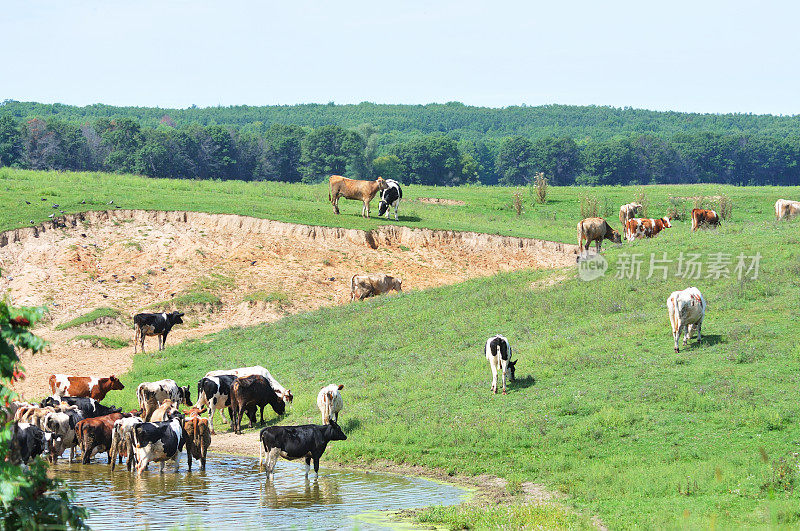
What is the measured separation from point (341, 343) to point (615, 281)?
10.2m

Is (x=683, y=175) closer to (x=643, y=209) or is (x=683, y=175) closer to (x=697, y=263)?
(x=643, y=209)

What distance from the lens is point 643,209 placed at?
183 feet

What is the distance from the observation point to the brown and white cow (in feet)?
147

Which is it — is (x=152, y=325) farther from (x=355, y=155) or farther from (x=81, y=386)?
(x=355, y=155)

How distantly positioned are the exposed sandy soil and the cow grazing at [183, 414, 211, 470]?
1658 centimetres

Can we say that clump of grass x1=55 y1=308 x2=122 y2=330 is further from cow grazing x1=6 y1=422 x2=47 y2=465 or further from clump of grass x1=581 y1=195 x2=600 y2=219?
clump of grass x1=581 y1=195 x2=600 y2=219

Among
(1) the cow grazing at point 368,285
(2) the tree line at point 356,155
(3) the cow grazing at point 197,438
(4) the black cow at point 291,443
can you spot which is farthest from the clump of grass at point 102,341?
(2) the tree line at point 356,155

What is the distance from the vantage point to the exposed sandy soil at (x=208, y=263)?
40469mm

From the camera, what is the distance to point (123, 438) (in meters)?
19.2

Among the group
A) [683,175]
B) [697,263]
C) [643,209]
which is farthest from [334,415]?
[683,175]

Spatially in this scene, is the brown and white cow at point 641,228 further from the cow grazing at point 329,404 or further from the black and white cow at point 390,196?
the cow grazing at point 329,404

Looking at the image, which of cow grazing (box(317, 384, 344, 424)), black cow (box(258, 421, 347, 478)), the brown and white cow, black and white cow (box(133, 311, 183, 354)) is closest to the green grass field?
cow grazing (box(317, 384, 344, 424))

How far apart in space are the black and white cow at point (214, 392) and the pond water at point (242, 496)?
356 centimetres

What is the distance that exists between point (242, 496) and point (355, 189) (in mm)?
38995
